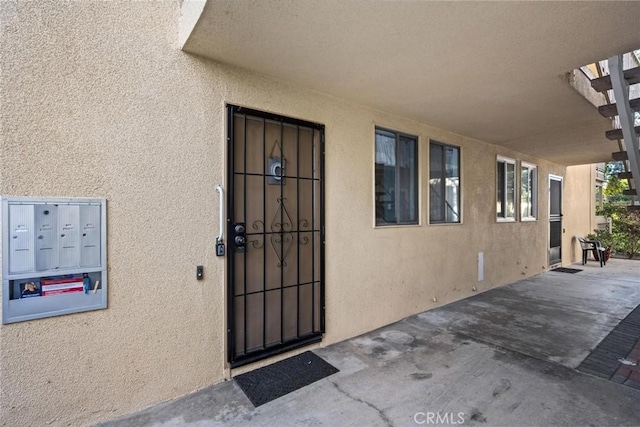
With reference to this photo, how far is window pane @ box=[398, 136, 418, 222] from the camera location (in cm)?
423

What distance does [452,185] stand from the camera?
5.07m

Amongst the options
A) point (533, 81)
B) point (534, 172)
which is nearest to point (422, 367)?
point (533, 81)

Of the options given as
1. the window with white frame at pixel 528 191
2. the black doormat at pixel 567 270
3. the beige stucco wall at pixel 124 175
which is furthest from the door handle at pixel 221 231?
the black doormat at pixel 567 270

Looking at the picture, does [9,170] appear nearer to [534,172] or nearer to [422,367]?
[422,367]

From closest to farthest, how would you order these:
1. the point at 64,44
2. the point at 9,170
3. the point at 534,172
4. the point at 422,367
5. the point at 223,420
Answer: the point at 9,170, the point at 64,44, the point at 223,420, the point at 422,367, the point at 534,172

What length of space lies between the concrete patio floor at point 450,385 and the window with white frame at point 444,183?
1547 mm

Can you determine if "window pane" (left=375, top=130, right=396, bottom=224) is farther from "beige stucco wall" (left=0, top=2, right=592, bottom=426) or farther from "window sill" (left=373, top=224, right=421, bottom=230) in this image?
"beige stucco wall" (left=0, top=2, right=592, bottom=426)

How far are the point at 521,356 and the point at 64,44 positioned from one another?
445 cm

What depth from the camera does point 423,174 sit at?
4461 mm

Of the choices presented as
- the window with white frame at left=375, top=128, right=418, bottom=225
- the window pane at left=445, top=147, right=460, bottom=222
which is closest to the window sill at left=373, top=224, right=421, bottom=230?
the window with white frame at left=375, top=128, right=418, bottom=225

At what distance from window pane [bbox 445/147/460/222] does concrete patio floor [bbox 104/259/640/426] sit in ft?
5.39

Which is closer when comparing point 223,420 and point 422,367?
point 223,420

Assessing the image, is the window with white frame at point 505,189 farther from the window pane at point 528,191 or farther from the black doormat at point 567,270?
the black doormat at point 567,270

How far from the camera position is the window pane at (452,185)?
499 cm
